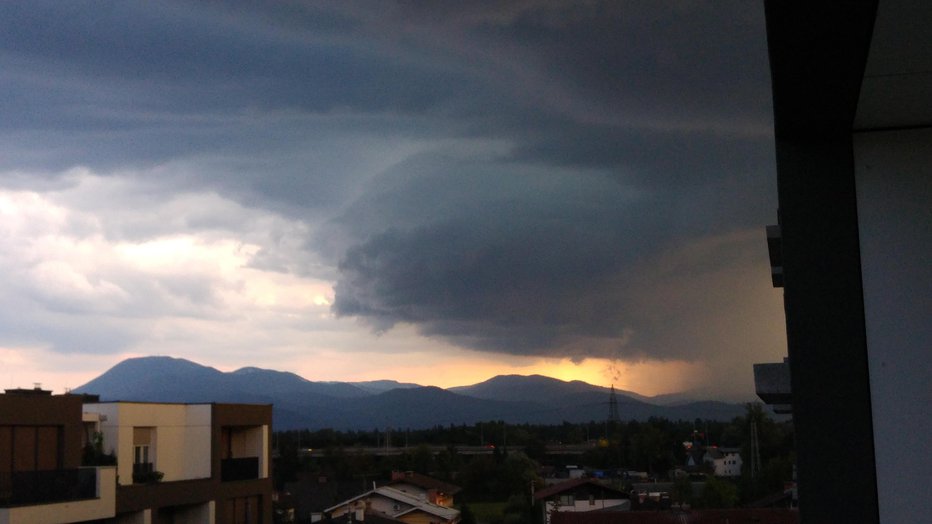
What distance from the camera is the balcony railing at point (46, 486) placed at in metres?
17.1

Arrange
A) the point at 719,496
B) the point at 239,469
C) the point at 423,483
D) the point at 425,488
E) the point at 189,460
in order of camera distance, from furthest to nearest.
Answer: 1. the point at 423,483
2. the point at 425,488
3. the point at 719,496
4. the point at 239,469
5. the point at 189,460

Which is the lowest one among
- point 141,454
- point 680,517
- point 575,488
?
point 575,488

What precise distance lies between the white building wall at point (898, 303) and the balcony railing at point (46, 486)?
18.0m

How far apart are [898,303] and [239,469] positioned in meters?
24.5

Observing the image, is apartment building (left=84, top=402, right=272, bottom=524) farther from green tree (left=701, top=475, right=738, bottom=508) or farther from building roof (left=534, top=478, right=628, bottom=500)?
green tree (left=701, top=475, right=738, bottom=508)

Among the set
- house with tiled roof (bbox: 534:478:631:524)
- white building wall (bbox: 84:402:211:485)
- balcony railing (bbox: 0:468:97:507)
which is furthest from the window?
house with tiled roof (bbox: 534:478:631:524)

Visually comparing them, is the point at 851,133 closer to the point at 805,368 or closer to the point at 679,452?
the point at 805,368

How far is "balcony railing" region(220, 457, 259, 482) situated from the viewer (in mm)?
24234

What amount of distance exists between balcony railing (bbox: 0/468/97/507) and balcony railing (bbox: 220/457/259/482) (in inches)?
211

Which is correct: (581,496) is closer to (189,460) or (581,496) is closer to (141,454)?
(189,460)

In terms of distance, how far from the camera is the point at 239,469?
24844mm

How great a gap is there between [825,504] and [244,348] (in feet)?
175

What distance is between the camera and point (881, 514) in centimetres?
217

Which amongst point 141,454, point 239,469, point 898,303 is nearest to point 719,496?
point 239,469
